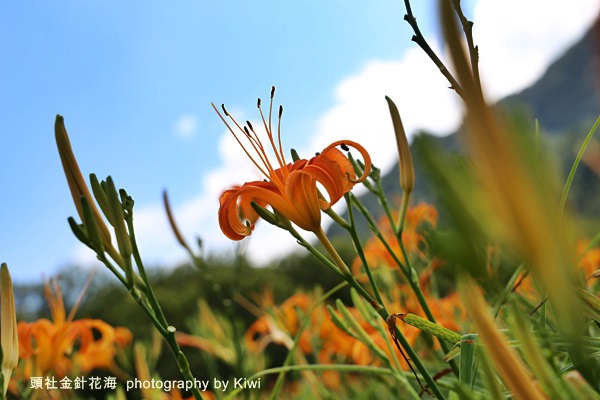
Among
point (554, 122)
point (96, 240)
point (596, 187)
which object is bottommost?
point (596, 187)

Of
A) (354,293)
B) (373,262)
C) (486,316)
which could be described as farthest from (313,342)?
(486,316)

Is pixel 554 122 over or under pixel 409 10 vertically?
under

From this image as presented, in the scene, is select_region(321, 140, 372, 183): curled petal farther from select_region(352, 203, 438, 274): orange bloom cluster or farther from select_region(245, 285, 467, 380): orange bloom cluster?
select_region(352, 203, 438, 274): orange bloom cluster

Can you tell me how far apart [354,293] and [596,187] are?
12.3 m

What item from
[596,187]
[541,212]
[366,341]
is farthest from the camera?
[596,187]

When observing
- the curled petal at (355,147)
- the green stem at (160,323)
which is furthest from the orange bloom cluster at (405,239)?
the green stem at (160,323)

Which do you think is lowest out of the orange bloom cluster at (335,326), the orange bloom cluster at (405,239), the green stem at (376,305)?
the orange bloom cluster at (335,326)

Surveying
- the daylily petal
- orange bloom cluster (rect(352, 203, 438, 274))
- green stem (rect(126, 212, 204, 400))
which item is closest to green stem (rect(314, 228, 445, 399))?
the daylily petal

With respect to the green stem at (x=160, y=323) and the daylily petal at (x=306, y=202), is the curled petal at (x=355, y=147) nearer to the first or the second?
the daylily petal at (x=306, y=202)

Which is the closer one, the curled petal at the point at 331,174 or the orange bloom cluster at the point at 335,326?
the curled petal at the point at 331,174

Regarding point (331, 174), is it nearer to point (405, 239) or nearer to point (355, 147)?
point (355, 147)

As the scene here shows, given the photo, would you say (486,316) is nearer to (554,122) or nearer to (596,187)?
(596,187)

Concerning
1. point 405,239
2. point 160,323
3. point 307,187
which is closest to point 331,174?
point 307,187

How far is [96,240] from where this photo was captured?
367mm
